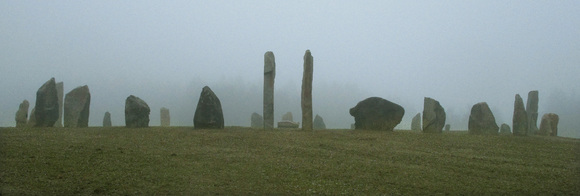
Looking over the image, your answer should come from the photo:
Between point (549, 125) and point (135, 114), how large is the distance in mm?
19564

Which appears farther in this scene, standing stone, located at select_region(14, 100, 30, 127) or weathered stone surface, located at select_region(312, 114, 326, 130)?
weathered stone surface, located at select_region(312, 114, 326, 130)

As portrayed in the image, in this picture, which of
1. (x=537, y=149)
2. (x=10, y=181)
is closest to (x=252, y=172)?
(x=10, y=181)

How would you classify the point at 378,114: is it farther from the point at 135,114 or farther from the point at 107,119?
the point at 107,119

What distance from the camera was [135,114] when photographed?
53.7 ft

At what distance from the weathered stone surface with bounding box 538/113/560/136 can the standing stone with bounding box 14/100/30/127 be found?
A: 25.5 meters

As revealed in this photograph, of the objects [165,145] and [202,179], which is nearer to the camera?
[202,179]

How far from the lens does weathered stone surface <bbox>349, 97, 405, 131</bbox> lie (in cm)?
1673

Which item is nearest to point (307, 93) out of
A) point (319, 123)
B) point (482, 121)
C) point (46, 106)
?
point (482, 121)

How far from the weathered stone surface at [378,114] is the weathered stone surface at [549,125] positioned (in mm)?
9657

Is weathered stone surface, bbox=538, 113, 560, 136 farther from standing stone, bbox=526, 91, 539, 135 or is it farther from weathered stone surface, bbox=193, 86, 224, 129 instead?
weathered stone surface, bbox=193, 86, 224, 129

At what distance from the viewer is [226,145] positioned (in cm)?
1138

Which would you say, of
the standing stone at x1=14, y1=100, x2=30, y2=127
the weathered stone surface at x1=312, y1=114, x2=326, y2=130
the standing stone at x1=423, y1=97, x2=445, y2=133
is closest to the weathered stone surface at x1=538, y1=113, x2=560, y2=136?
the standing stone at x1=423, y1=97, x2=445, y2=133

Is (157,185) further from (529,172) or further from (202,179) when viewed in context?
(529,172)

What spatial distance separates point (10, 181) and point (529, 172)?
9698mm
